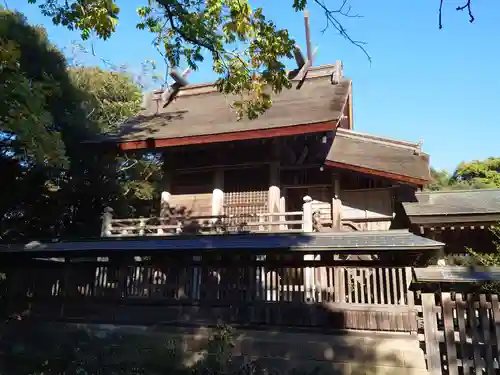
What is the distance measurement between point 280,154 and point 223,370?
22.7 ft

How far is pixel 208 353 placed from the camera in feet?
21.1

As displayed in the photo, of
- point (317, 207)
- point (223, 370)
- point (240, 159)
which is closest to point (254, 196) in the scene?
point (240, 159)

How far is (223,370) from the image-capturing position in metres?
5.86

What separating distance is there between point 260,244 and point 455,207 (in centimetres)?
530

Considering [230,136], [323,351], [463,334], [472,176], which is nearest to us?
[463,334]

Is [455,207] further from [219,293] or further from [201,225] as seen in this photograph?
[201,225]

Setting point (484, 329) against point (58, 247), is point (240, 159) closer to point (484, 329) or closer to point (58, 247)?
point (58, 247)

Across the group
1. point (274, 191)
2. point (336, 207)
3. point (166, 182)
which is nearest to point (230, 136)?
point (274, 191)

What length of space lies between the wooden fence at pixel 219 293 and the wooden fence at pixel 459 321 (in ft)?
3.03

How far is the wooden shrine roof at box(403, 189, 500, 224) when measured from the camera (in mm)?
9195

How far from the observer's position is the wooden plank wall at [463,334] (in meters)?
5.73

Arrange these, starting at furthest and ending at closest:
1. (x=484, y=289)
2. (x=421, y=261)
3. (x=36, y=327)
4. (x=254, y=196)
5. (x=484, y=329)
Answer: (x=254, y=196) < (x=36, y=327) < (x=421, y=261) < (x=484, y=289) < (x=484, y=329)

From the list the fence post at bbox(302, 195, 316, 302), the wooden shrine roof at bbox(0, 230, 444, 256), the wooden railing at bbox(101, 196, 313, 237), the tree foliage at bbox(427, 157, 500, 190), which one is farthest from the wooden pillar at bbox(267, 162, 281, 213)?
the tree foliage at bbox(427, 157, 500, 190)

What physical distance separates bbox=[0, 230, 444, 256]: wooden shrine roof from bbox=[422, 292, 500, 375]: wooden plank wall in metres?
1.08
